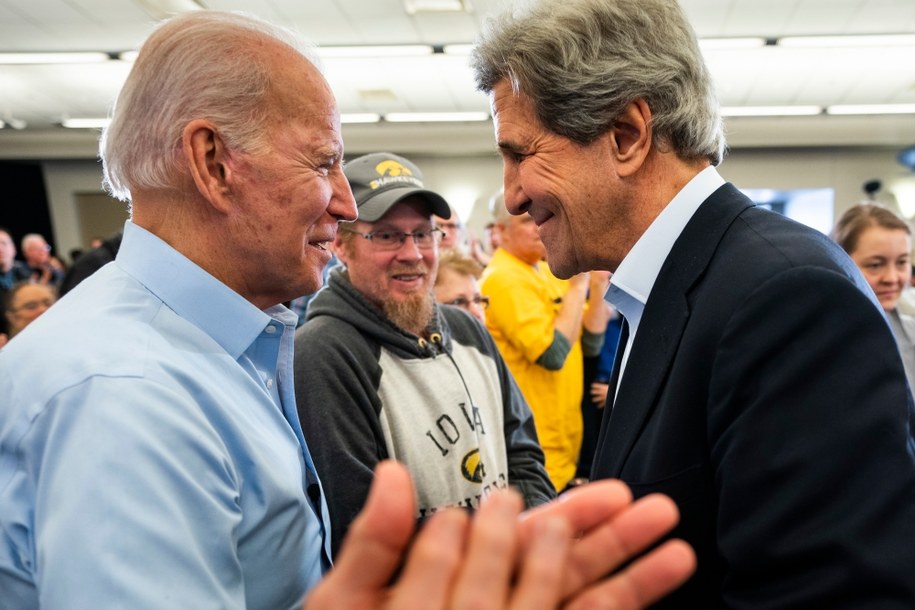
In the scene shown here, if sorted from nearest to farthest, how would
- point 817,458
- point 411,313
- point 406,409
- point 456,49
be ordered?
point 817,458 < point 406,409 < point 411,313 < point 456,49

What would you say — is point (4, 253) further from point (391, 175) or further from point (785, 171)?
point (785, 171)

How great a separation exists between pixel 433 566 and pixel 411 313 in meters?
1.33

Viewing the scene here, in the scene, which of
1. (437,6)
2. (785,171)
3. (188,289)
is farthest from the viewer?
(785,171)

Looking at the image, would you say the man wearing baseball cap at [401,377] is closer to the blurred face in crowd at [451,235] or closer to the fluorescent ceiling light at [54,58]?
the blurred face in crowd at [451,235]

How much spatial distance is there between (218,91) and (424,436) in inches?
36.2

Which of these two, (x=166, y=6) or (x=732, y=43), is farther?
(x=732, y=43)

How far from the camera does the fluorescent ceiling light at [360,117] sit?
9.61m

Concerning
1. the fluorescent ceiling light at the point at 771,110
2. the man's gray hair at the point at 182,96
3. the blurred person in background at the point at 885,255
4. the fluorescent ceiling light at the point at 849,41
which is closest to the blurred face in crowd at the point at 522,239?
the blurred person in background at the point at 885,255

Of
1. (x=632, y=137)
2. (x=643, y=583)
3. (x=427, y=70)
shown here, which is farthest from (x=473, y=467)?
(x=427, y=70)

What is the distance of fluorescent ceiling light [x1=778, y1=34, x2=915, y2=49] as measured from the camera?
6.62 metres

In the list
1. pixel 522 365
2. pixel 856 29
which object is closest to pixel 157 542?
pixel 522 365

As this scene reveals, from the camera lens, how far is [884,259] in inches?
96.2

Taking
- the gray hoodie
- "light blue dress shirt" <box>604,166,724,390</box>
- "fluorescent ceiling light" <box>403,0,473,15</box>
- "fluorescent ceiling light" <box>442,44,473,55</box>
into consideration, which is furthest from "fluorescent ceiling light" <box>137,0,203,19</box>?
"light blue dress shirt" <box>604,166,724,390</box>

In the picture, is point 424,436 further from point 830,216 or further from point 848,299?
point 830,216
